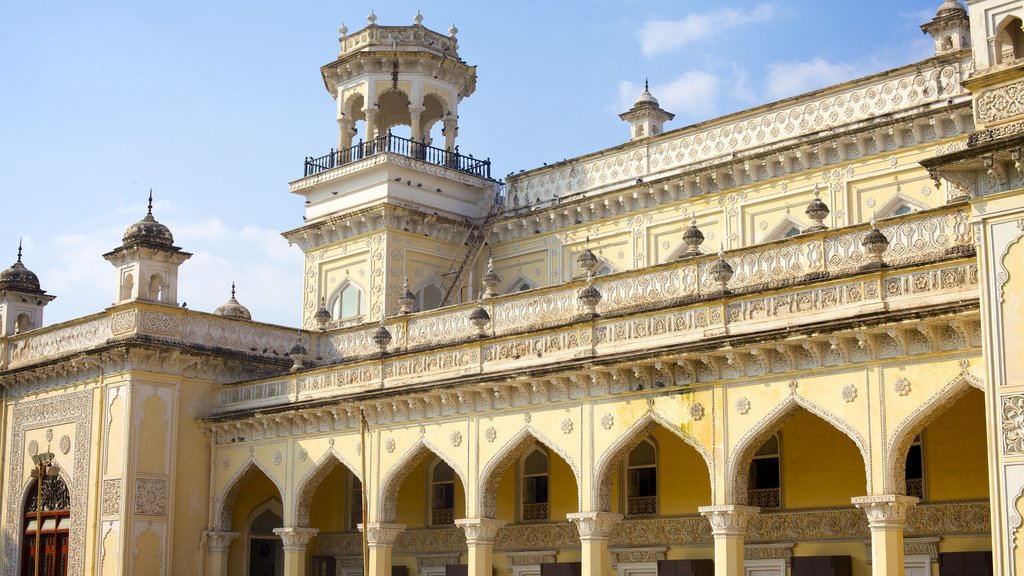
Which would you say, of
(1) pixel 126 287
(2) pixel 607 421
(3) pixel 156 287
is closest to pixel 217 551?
(3) pixel 156 287

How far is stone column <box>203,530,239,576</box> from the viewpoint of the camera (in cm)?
2738

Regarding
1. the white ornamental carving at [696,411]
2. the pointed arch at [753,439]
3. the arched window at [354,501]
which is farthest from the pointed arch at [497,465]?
the arched window at [354,501]

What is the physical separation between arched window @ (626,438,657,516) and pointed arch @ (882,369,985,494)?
6.47m

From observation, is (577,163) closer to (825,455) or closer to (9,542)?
(825,455)

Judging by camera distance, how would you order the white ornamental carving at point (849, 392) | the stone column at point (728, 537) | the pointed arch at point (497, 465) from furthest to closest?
the pointed arch at point (497, 465) < the stone column at point (728, 537) < the white ornamental carving at point (849, 392)

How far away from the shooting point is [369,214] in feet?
98.6

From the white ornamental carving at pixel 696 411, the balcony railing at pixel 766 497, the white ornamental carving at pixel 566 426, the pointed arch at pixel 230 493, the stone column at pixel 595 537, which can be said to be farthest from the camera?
the pointed arch at pixel 230 493

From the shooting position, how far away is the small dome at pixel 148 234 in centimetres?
2839

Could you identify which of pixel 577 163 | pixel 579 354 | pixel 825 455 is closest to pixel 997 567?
pixel 825 455

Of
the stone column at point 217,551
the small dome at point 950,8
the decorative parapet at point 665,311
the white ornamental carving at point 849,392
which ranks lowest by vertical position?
the stone column at point 217,551

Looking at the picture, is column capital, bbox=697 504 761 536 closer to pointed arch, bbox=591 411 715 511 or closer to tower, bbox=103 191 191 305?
pointed arch, bbox=591 411 715 511

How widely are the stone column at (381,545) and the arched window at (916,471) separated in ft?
29.1

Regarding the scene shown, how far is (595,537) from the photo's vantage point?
67.5 feet

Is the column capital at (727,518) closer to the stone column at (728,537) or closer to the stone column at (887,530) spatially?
the stone column at (728,537)
